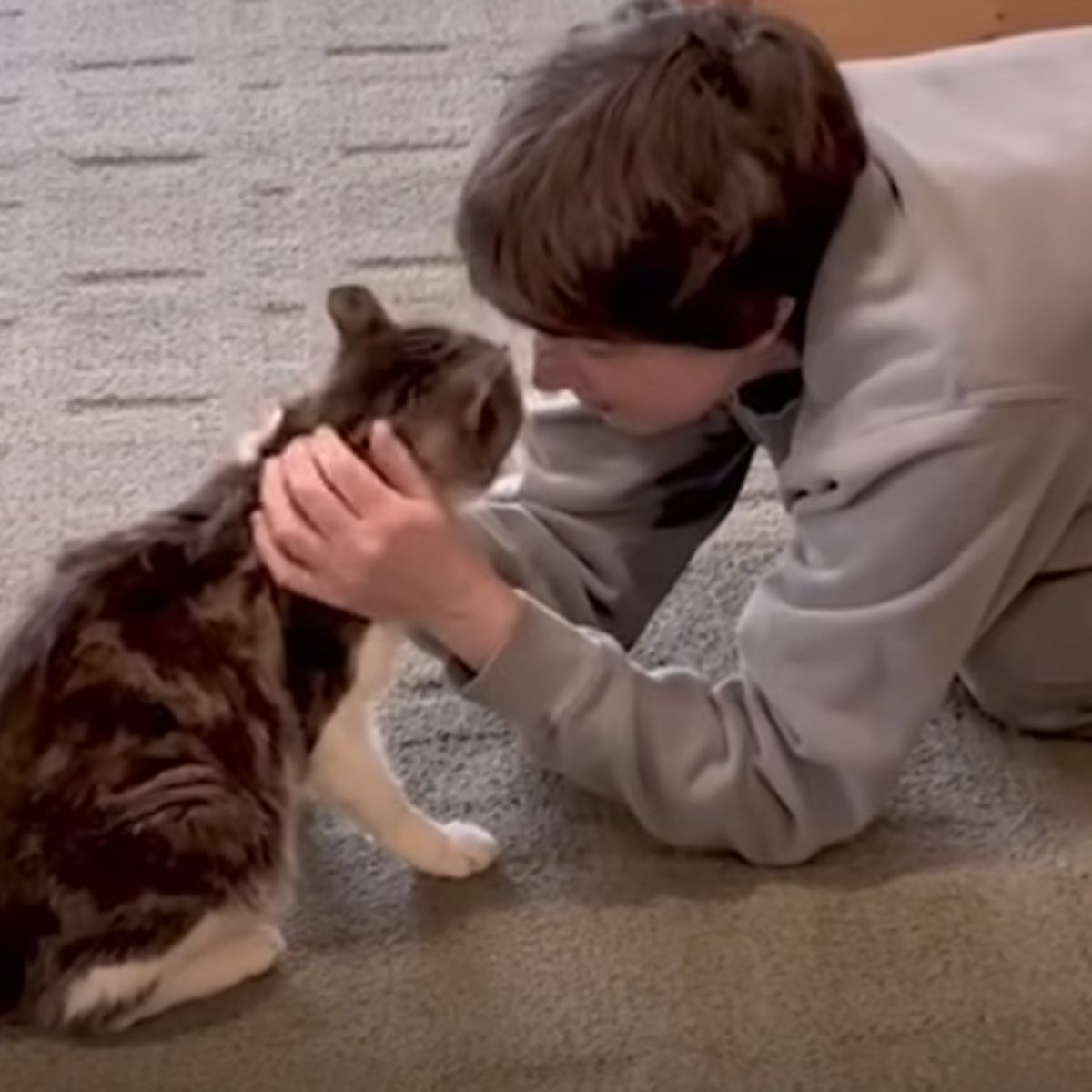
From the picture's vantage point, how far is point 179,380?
1.95 metres

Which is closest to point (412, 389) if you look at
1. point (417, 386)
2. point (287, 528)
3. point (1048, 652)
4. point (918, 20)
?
point (417, 386)

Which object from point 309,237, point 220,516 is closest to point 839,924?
point 220,516

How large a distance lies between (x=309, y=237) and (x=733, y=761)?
2.85 ft

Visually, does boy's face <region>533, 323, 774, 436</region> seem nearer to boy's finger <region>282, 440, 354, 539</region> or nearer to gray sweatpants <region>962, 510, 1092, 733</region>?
boy's finger <region>282, 440, 354, 539</region>

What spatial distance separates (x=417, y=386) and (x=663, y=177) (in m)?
0.21

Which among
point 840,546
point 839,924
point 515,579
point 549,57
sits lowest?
point 839,924

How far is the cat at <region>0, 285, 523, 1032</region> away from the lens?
1286 mm

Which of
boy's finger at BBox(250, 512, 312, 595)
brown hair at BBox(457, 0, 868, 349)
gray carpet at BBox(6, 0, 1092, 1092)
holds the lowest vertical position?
gray carpet at BBox(6, 0, 1092, 1092)

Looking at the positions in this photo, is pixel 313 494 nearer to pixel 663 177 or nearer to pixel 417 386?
pixel 417 386

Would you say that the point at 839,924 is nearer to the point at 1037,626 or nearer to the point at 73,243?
the point at 1037,626

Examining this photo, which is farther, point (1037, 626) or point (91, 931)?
point (1037, 626)

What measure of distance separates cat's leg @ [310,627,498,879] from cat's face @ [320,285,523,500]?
0.12 metres

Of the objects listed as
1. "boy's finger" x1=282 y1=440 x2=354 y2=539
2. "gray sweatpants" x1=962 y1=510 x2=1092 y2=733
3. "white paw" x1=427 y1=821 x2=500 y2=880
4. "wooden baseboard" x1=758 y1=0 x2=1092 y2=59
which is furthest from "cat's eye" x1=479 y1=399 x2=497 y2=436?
"wooden baseboard" x1=758 y1=0 x2=1092 y2=59

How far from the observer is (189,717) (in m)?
1.30
